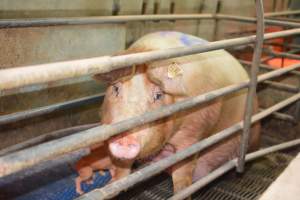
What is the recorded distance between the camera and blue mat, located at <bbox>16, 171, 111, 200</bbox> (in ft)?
7.79

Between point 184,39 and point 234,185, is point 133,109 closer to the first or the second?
point 184,39

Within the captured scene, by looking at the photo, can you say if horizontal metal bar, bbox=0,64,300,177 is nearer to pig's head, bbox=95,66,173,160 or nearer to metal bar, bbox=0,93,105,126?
pig's head, bbox=95,66,173,160

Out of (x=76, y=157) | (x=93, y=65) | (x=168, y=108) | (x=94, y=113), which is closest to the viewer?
(x=93, y=65)

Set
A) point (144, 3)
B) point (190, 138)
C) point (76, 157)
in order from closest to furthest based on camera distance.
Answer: point (190, 138) → point (76, 157) → point (144, 3)

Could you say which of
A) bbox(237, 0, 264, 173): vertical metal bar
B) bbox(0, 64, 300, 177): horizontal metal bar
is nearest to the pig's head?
bbox(0, 64, 300, 177): horizontal metal bar

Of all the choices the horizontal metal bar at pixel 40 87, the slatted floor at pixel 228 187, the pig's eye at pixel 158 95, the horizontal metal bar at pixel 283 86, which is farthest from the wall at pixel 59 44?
the horizontal metal bar at pixel 283 86

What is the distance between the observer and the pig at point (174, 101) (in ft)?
7.22

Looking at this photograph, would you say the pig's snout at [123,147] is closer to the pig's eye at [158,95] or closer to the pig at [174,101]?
the pig at [174,101]

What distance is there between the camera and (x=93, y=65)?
1.34 metres

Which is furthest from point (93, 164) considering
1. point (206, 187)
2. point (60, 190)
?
point (206, 187)

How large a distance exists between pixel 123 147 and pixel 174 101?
523mm

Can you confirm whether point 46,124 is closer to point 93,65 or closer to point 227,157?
point 227,157

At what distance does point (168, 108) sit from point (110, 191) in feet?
1.48

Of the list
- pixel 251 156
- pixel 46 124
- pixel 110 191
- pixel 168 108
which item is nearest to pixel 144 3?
pixel 46 124
